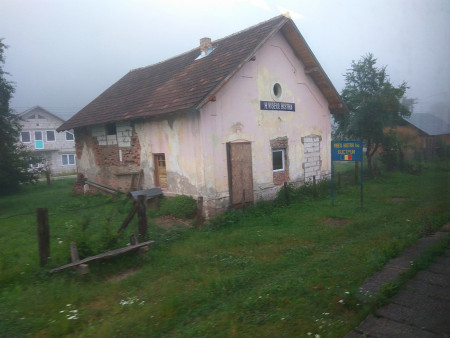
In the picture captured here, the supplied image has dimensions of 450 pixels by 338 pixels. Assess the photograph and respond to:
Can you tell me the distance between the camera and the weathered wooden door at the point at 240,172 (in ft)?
36.3

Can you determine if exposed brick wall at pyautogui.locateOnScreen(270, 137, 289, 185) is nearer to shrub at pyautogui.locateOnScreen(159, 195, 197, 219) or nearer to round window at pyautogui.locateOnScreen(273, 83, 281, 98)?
round window at pyautogui.locateOnScreen(273, 83, 281, 98)

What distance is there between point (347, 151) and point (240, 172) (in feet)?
12.7

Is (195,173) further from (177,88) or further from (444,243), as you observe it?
(444,243)

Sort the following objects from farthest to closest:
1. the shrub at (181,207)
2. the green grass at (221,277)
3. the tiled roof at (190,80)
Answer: the tiled roof at (190,80)
the shrub at (181,207)
the green grass at (221,277)

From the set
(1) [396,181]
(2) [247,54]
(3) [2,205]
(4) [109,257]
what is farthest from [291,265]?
(3) [2,205]

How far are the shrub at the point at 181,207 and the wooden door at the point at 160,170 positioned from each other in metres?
1.43

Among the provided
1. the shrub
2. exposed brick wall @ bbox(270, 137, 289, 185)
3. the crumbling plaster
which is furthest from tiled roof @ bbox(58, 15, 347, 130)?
exposed brick wall @ bbox(270, 137, 289, 185)

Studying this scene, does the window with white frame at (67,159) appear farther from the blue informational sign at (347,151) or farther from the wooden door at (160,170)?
the blue informational sign at (347,151)

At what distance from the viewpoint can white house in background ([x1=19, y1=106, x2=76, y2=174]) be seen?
40.2 m

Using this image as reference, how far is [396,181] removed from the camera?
1709cm

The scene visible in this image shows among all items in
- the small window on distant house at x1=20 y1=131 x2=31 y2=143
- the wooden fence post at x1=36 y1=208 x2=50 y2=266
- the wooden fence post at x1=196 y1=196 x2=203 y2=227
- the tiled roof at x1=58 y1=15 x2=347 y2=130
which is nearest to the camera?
the wooden fence post at x1=36 y1=208 x2=50 y2=266

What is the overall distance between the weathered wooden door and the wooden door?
9.00 feet

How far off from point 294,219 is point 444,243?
454 cm

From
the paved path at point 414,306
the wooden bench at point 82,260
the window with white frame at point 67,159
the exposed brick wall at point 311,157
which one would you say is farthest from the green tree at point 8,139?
the window with white frame at point 67,159
